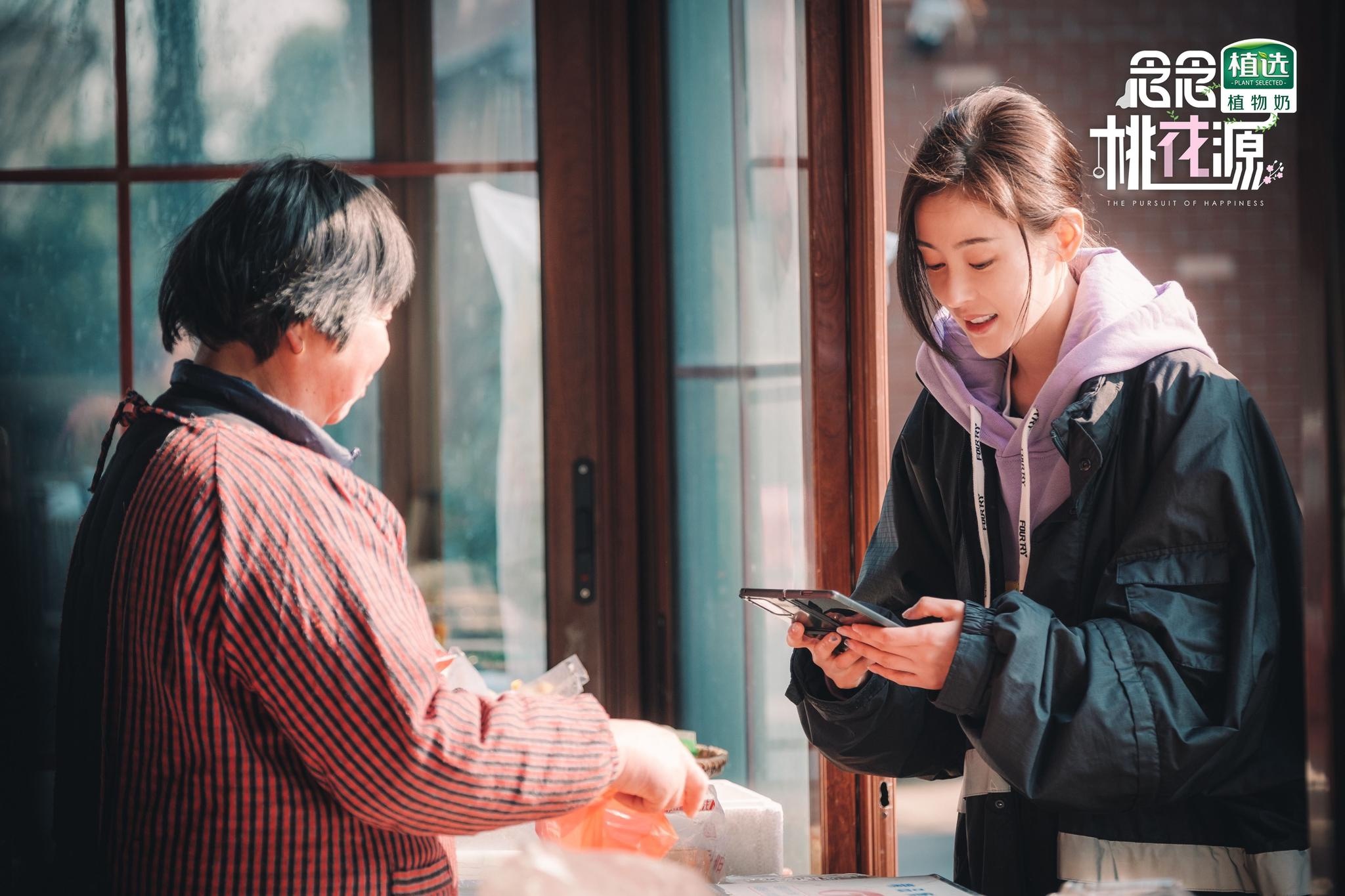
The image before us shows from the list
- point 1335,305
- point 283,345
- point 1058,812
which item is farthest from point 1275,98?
point 283,345

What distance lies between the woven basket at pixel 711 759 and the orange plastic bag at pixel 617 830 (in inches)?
28.3

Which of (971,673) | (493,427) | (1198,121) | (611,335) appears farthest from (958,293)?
(493,427)

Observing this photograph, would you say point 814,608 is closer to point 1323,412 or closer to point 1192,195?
point 1323,412

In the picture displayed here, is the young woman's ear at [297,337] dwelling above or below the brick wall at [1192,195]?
below

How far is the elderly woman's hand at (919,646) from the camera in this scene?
3.92 feet

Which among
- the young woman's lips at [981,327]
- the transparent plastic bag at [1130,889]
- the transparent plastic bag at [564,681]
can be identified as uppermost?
the young woman's lips at [981,327]

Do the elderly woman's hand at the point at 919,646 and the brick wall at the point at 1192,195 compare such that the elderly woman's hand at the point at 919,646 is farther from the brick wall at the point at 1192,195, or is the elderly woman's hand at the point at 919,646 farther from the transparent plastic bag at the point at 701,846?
the brick wall at the point at 1192,195

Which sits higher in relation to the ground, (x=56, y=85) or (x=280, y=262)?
(x=56, y=85)

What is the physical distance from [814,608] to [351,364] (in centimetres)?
54

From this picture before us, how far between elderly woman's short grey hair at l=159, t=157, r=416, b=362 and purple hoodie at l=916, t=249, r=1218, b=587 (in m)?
0.70

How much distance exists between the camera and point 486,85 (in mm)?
2744

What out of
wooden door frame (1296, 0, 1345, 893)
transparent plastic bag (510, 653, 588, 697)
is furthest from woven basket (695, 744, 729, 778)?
wooden door frame (1296, 0, 1345, 893)

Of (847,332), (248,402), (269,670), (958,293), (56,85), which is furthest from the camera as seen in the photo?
(56,85)

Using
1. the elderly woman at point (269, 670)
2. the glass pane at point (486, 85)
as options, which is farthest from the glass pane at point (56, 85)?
the elderly woman at point (269, 670)
